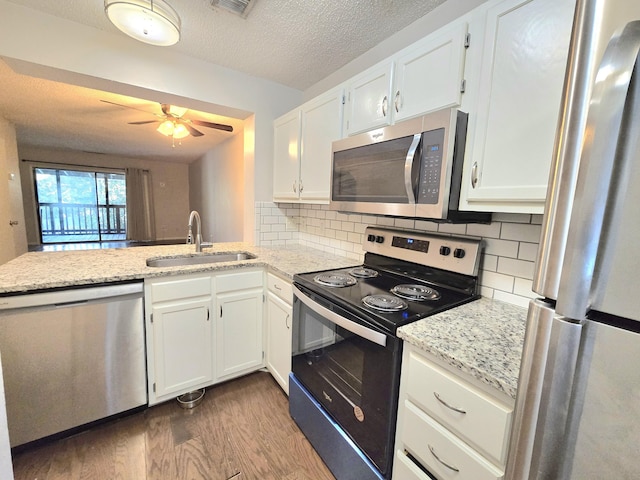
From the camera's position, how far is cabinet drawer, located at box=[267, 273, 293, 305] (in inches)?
69.2

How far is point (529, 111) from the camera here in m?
0.95

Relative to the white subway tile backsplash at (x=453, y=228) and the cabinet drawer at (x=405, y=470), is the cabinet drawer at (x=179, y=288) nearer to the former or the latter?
the cabinet drawer at (x=405, y=470)

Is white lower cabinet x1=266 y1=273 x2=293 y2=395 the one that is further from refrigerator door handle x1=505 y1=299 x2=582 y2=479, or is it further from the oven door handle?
refrigerator door handle x1=505 y1=299 x2=582 y2=479

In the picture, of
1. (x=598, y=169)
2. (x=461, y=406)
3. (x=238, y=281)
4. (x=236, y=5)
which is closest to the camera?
(x=598, y=169)

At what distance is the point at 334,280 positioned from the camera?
4.97 ft

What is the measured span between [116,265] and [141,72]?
1392mm

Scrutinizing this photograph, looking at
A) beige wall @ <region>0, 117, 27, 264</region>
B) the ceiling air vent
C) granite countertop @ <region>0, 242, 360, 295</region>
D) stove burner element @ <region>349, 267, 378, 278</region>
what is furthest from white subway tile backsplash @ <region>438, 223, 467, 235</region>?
beige wall @ <region>0, 117, 27, 264</region>

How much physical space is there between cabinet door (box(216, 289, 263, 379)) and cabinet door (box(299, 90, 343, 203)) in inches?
34.4

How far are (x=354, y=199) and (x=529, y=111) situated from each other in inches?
33.8

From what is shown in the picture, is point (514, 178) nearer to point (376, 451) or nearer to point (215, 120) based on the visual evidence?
point (376, 451)

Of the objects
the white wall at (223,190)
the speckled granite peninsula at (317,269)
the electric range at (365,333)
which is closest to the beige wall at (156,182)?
the white wall at (223,190)

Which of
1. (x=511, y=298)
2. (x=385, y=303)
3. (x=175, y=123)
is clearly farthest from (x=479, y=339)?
(x=175, y=123)

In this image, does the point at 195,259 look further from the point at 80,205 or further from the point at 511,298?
the point at 80,205

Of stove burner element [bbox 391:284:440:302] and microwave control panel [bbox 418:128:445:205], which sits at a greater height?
microwave control panel [bbox 418:128:445:205]
